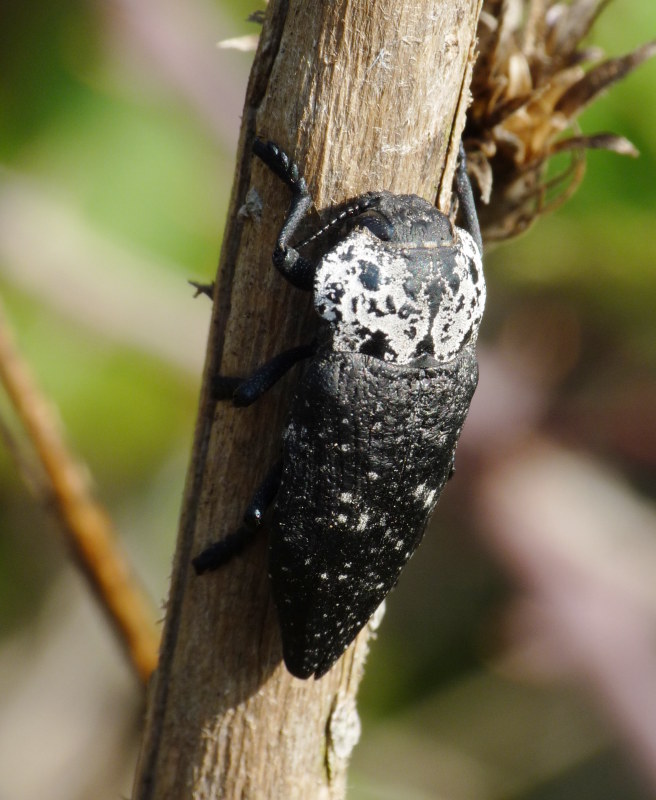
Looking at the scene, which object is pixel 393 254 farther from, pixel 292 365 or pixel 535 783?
pixel 535 783

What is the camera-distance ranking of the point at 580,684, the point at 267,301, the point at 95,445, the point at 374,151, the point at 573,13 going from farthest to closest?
the point at 95,445 < the point at 580,684 < the point at 573,13 < the point at 267,301 < the point at 374,151

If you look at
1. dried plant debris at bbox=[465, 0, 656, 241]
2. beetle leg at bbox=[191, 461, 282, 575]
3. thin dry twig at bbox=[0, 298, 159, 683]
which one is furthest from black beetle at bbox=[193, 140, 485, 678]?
thin dry twig at bbox=[0, 298, 159, 683]

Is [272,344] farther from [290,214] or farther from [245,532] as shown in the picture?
[245,532]

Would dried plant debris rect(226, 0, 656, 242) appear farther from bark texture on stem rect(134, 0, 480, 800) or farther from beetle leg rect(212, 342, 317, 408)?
beetle leg rect(212, 342, 317, 408)

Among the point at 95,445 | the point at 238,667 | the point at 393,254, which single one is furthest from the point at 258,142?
the point at 95,445

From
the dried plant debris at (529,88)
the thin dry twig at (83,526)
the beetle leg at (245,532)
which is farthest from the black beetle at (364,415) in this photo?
the thin dry twig at (83,526)
